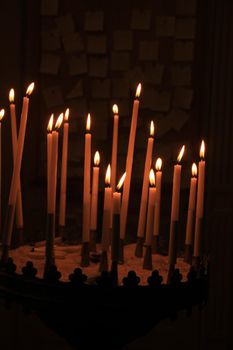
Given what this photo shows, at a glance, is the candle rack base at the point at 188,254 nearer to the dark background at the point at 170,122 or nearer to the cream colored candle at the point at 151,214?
the cream colored candle at the point at 151,214

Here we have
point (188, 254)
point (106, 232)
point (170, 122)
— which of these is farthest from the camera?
point (170, 122)

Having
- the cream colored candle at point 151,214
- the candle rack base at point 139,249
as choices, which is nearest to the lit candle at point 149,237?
the cream colored candle at point 151,214

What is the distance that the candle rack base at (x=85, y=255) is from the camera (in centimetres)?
94

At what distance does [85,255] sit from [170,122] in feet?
4.08

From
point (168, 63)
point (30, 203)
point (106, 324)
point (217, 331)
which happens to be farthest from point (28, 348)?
point (106, 324)

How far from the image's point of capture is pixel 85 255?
3.13 ft

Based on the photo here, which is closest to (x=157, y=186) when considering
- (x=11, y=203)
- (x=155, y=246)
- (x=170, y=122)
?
(x=155, y=246)

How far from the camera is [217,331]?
2.16m

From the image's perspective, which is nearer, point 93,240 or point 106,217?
point 106,217

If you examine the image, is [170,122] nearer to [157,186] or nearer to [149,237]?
[157,186]

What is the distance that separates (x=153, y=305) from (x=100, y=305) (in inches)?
3.4

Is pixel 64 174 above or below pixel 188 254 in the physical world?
above

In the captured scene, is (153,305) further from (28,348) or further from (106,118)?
(28,348)

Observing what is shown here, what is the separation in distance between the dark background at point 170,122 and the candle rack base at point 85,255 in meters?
1.15
